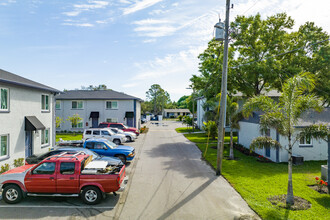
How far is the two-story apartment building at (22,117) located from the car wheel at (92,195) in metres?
6.95

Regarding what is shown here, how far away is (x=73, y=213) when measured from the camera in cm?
849

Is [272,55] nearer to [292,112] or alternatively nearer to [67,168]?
[292,112]

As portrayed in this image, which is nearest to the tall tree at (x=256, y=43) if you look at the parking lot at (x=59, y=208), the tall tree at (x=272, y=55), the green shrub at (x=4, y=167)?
the tall tree at (x=272, y=55)

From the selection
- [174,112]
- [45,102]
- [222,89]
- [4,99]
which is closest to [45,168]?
[4,99]

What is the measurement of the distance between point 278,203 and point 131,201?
19.8 feet

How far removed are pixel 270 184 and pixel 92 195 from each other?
28.4ft

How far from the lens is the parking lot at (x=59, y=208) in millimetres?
8266

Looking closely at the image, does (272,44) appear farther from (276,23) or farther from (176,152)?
(176,152)

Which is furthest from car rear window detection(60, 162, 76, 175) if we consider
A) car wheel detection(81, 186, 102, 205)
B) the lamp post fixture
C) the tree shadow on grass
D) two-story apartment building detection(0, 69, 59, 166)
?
the tree shadow on grass

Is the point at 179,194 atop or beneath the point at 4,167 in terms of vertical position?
beneath

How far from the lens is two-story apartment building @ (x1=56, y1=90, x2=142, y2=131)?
35844 millimetres

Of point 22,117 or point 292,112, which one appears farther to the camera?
point 22,117

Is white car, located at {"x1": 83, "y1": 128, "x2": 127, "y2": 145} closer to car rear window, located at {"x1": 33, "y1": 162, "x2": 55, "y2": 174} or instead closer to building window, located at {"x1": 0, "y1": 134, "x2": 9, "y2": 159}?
building window, located at {"x1": 0, "y1": 134, "x2": 9, "y2": 159}

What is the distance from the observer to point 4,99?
13344 millimetres
